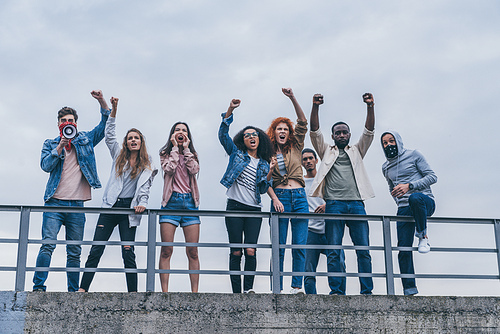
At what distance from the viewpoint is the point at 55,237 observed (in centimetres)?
805

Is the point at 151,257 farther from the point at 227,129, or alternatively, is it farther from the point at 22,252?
the point at 227,129

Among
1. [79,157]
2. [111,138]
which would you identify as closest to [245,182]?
[111,138]

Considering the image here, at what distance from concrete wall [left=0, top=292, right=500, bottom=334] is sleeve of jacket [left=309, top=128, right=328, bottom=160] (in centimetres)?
199

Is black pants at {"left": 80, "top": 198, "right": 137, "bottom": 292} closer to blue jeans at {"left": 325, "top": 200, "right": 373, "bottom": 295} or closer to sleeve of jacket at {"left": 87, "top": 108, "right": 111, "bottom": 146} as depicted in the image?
sleeve of jacket at {"left": 87, "top": 108, "right": 111, "bottom": 146}

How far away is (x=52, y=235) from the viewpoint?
7.99 metres

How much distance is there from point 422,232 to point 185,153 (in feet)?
9.94

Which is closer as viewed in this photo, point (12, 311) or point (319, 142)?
point (12, 311)

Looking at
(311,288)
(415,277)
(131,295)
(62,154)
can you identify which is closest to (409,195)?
(415,277)

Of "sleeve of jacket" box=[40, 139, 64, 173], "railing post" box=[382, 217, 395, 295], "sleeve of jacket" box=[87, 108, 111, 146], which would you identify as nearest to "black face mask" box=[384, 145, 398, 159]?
"railing post" box=[382, 217, 395, 295]

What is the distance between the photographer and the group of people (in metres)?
8.07

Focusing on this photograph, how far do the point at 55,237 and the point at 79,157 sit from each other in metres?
1.02

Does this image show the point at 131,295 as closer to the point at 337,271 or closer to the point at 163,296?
the point at 163,296

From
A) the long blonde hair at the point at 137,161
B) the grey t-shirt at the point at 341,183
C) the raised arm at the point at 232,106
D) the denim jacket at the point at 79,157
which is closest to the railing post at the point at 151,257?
the long blonde hair at the point at 137,161

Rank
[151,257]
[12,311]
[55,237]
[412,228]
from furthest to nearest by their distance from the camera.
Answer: [412,228]
[55,237]
[151,257]
[12,311]
